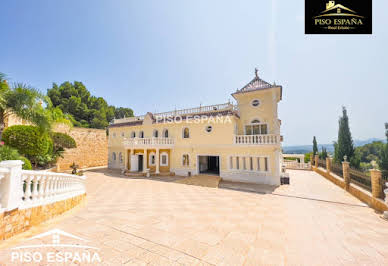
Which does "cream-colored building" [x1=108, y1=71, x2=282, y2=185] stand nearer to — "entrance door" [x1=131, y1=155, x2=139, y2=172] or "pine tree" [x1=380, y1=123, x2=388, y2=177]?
"entrance door" [x1=131, y1=155, x2=139, y2=172]

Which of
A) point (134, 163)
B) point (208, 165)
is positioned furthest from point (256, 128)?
point (134, 163)

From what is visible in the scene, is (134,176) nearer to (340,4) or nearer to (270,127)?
(270,127)

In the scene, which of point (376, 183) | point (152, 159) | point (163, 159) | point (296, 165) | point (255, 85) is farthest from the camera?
point (296, 165)

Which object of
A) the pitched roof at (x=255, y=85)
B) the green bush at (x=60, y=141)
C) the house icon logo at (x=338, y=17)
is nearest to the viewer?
the house icon logo at (x=338, y=17)

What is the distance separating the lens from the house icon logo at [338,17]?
782 centimetres

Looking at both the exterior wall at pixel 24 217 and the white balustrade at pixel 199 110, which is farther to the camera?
the white balustrade at pixel 199 110

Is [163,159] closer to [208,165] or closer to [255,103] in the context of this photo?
[208,165]

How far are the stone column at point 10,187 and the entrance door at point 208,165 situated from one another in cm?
1416

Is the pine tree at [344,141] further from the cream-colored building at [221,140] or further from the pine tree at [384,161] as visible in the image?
the cream-colored building at [221,140]

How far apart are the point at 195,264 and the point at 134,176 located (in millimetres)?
15499

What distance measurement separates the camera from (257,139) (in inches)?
520

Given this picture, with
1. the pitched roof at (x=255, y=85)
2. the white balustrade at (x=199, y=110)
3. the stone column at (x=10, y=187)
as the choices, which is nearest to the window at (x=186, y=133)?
the white balustrade at (x=199, y=110)

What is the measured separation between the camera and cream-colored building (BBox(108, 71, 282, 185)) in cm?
1271

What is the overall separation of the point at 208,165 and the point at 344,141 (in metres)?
15.5
